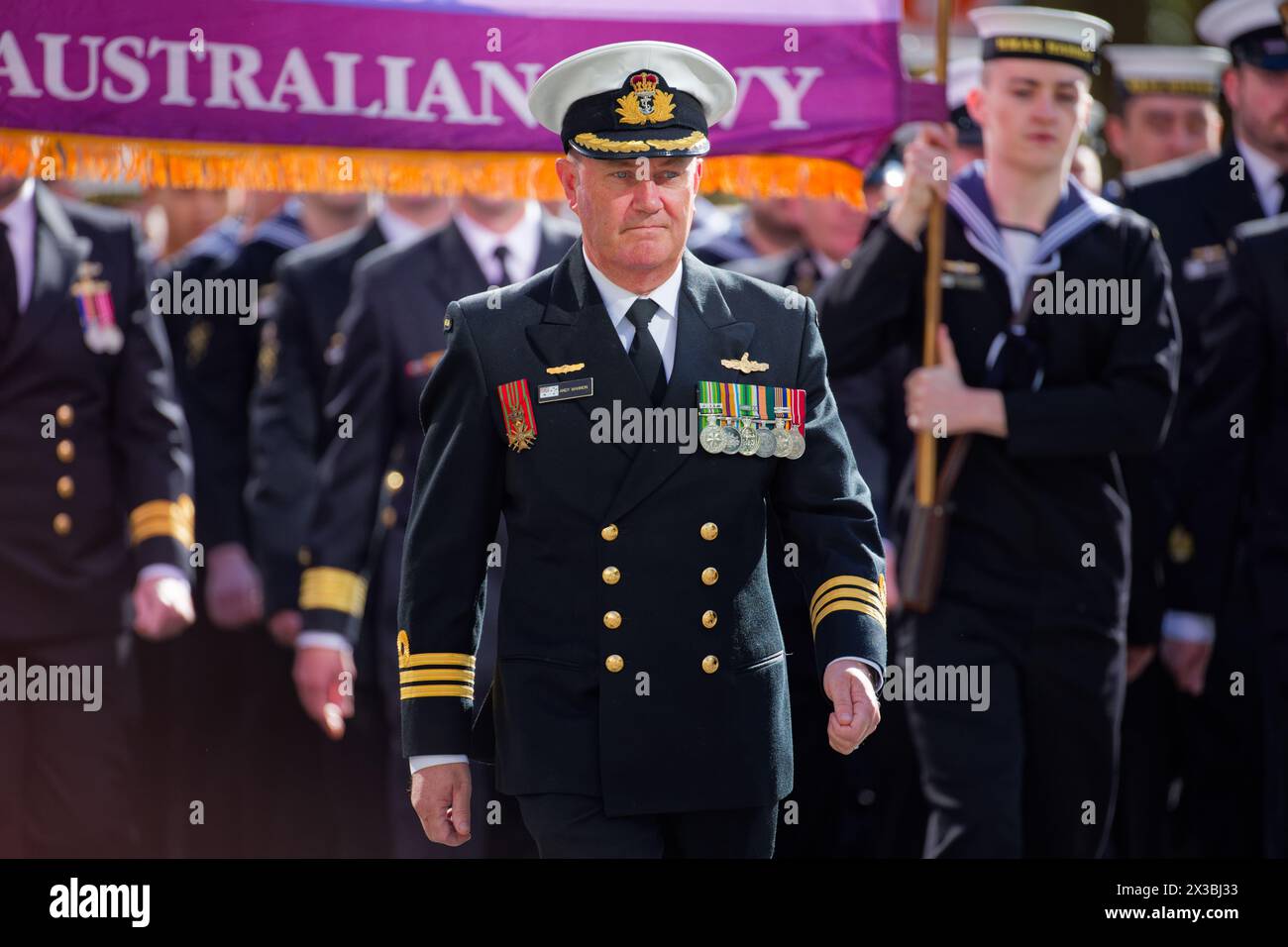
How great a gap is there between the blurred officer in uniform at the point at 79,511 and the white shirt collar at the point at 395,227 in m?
0.85

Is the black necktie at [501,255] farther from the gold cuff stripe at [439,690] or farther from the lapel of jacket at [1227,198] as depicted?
the gold cuff stripe at [439,690]

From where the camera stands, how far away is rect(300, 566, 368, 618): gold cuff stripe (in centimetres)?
678

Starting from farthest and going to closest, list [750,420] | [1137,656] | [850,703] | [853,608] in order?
[1137,656] → [750,420] → [853,608] → [850,703]

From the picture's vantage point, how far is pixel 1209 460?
6.88 m

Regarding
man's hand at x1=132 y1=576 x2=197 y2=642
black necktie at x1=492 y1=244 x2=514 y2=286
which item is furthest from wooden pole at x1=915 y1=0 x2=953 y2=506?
man's hand at x1=132 y1=576 x2=197 y2=642

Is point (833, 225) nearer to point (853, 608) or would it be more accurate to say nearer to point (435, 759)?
point (853, 608)

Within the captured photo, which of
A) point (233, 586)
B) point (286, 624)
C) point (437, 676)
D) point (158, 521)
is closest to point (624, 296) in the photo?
point (437, 676)

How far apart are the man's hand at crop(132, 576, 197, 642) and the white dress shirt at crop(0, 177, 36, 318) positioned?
88 cm

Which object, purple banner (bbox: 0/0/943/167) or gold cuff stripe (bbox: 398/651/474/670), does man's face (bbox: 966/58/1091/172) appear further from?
gold cuff stripe (bbox: 398/651/474/670)

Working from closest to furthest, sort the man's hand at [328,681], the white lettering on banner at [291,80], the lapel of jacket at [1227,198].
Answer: the white lettering on banner at [291,80] → the man's hand at [328,681] → the lapel of jacket at [1227,198]

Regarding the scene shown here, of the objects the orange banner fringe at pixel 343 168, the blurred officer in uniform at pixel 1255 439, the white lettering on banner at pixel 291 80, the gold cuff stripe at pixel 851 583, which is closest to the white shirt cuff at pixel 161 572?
the orange banner fringe at pixel 343 168

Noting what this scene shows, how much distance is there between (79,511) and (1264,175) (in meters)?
3.79

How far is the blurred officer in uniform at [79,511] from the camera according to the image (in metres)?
6.54

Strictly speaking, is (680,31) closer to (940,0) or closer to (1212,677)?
(940,0)
